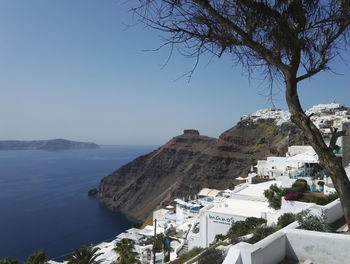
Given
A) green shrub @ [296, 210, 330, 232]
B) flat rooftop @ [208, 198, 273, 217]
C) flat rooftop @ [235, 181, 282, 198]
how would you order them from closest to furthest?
green shrub @ [296, 210, 330, 232] → flat rooftop @ [208, 198, 273, 217] → flat rooftop @ [235, 181, 282, 198]

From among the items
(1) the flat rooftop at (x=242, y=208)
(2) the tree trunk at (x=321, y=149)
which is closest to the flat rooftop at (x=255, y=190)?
(1) the flat rooftop at (x=242, y=208)

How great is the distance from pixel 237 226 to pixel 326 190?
4.83m

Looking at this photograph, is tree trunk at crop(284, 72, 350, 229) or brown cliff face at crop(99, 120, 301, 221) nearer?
tree trunk at crop(284, 72, 350, 229)

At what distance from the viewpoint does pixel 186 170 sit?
9019cm

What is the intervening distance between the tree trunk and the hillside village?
0.52 m

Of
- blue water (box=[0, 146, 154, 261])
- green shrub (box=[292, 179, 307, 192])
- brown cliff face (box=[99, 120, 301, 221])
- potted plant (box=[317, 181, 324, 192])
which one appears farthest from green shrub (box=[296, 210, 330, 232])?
blue water (box=[0, 146, 154, 261])

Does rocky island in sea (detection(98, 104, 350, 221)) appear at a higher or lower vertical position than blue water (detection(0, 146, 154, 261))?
higher

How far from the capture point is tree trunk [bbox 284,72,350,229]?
9.64 feet

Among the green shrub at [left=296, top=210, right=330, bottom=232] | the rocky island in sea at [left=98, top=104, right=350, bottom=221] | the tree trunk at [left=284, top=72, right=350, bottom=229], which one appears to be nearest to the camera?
the tree trunk at [left=284, top=72, right=350, bottom=229]

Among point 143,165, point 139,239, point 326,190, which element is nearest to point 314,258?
point 326,190

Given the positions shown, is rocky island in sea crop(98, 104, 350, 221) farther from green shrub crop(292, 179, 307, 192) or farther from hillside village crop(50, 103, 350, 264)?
green shrub crop(292, 179, 307, 192)

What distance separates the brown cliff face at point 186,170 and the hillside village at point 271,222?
1382 inches

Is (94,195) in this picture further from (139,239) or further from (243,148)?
(139,239)

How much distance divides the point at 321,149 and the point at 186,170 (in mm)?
88269
